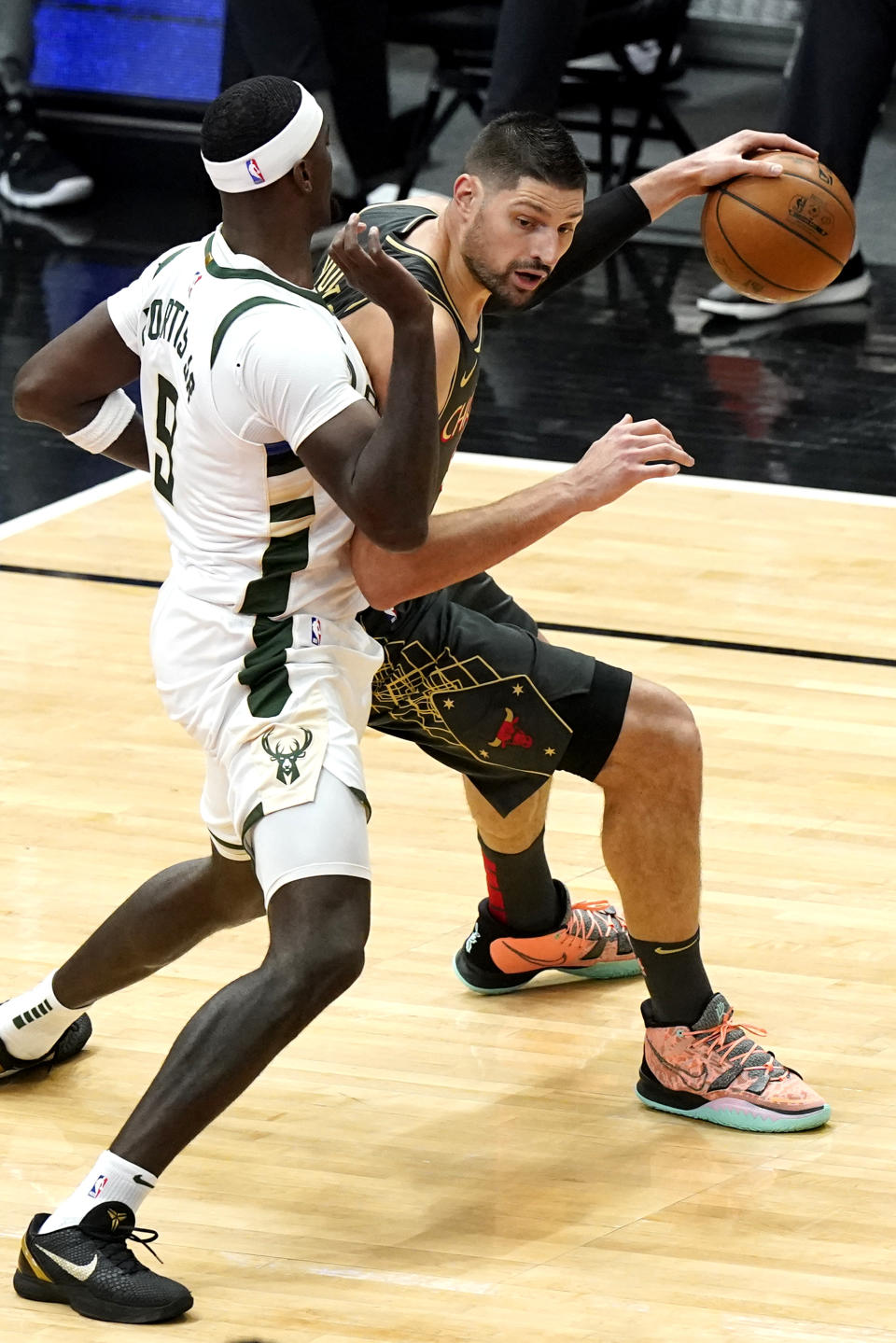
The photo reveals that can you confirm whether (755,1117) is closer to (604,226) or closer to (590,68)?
(604,226)

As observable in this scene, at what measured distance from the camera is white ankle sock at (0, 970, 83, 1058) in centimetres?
338

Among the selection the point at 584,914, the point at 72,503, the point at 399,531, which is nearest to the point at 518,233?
the point at 399,531

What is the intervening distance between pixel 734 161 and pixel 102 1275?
2.20 meters

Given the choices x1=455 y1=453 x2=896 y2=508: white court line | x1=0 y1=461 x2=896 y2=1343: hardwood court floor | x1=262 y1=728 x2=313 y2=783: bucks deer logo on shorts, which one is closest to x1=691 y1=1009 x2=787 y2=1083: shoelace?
x1=0 y1=461 x2=896 y2=1343: hardwood court floor

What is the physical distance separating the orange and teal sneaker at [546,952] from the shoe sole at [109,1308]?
1.16 metres

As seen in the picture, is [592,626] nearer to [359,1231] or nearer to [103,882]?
[103,882]

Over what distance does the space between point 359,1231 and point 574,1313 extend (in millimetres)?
391

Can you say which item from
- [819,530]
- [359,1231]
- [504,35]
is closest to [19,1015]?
[359,1231]

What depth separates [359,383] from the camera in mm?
2889

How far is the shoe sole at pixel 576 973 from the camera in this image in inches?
151

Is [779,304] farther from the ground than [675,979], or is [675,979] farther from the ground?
[675,979]

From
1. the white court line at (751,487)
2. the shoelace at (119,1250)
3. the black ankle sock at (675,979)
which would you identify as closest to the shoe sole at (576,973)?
the black ankle sock at (675,979)

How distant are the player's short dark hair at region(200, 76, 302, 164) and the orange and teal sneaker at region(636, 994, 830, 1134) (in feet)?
5.10

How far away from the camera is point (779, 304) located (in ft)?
28.6
